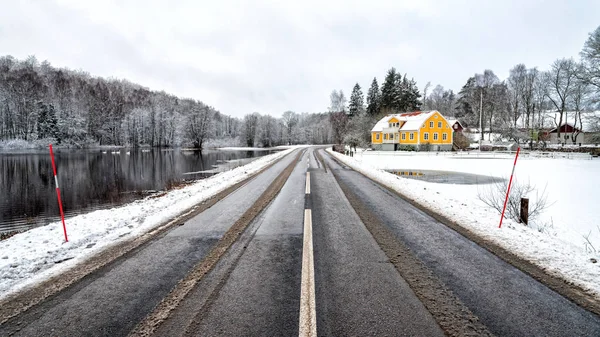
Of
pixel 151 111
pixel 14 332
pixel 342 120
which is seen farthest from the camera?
pixel 151 111

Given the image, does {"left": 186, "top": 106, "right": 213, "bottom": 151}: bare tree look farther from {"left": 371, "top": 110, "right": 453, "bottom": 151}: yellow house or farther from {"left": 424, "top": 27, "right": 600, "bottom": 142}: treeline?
{"left": 424, "top": 27, "right": 600, "bottom": 142}: treeline

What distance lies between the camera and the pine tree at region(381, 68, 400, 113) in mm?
66688

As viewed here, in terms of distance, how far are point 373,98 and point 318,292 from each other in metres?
77.7

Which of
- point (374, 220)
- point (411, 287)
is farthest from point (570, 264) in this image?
point (374, 220)

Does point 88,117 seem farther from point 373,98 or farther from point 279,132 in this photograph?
point 373,98

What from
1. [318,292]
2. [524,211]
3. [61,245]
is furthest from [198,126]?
[318,292]

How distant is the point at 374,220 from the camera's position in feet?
23.7

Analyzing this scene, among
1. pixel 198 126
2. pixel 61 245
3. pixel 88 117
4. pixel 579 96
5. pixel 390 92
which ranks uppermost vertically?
pixel 390 92

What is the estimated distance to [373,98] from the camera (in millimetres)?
75812

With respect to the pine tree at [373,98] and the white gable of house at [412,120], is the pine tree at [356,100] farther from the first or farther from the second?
the white gable of house at [412,120]

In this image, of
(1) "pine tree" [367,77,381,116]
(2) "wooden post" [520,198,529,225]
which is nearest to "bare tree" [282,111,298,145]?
(1) "pine tree" [367,77,381,116]

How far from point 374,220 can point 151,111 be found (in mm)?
93669

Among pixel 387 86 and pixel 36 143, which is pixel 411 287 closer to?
pixel 387 86

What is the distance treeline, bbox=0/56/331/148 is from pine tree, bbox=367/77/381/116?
43303 millimetres
